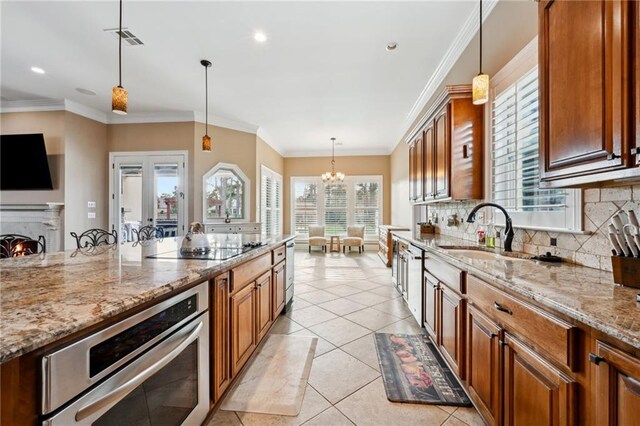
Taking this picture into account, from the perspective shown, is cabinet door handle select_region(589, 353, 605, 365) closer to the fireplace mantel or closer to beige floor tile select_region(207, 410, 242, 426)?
beige floor tile select_region(207, 410, 242, 426)

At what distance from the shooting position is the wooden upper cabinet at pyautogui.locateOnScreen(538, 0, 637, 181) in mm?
1036

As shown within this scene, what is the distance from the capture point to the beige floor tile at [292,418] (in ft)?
5.47

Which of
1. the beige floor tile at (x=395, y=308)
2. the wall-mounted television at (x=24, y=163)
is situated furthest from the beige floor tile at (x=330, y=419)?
the wall-mounted television at (x=24, y=163)

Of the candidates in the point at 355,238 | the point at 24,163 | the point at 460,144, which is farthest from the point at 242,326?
the point at 355,238

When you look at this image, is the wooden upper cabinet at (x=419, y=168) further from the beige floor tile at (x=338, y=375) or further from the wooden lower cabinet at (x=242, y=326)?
the wooden lower cabinet at (x=242, y=326)

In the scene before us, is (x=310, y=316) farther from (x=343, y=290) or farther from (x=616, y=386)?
(x=616, y=386)

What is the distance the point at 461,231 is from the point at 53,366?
339 cm

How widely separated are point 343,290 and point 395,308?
988 mm

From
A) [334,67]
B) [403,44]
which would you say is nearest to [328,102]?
[334,67]

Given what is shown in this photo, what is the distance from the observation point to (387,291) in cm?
429

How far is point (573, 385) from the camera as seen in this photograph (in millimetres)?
934

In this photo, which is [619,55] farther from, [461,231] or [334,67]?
[334,67]

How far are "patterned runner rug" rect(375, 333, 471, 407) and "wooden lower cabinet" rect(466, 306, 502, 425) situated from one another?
30 centimetres

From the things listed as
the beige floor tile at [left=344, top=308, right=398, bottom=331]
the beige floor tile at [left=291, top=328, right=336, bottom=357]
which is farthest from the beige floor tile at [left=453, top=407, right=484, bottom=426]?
the beige floor tile at [left=344, top=308, right=398, bottom=331]
